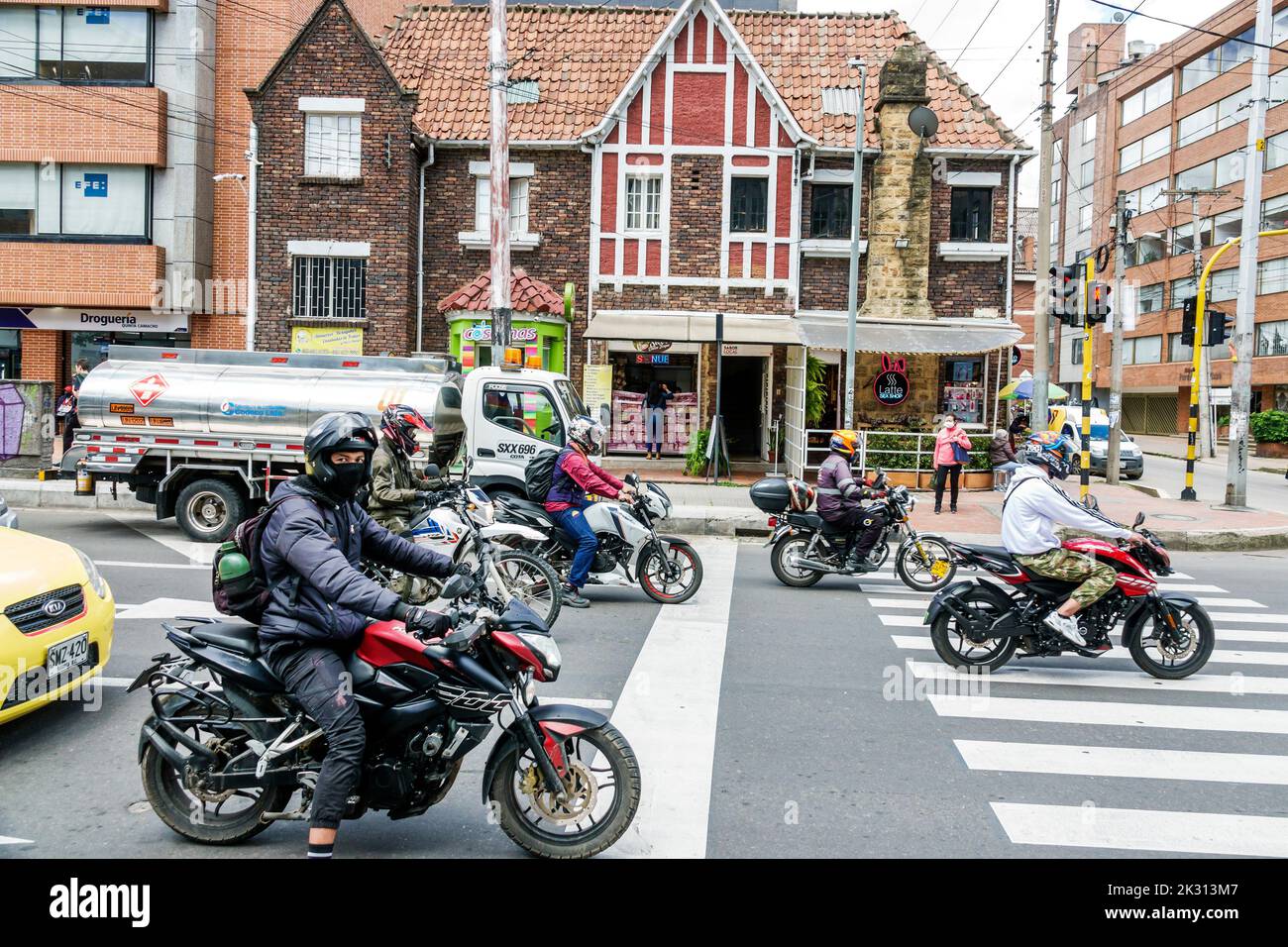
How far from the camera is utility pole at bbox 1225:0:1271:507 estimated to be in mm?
19656

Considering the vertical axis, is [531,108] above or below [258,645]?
above

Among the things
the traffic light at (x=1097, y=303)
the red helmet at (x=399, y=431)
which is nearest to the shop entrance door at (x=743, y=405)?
the traffic light at (x=1097, y=303)

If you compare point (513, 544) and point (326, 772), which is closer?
point (326, 772)

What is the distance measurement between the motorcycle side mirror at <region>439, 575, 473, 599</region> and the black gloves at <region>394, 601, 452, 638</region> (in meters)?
0.12

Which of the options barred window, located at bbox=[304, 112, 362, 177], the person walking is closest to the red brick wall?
barred window, located at bbox=[304, 112, 362, 177]

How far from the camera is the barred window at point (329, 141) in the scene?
24.0m

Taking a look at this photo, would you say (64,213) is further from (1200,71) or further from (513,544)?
(1200,71)

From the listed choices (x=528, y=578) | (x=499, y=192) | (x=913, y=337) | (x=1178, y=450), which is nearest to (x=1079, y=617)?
(x=528, y=578)

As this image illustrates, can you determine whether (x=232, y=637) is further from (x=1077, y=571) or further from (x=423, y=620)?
(x=1077, y=571)

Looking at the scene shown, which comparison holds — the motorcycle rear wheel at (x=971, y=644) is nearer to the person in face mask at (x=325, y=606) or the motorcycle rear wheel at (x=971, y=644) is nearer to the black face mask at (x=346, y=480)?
the person in face mask at (x=325, y=606)

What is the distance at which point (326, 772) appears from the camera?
4.46m

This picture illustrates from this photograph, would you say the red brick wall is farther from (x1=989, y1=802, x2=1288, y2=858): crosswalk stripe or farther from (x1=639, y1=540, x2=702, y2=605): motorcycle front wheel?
(x1=989, y1=802, x2=1288, y2=858): crosswalk stripe
